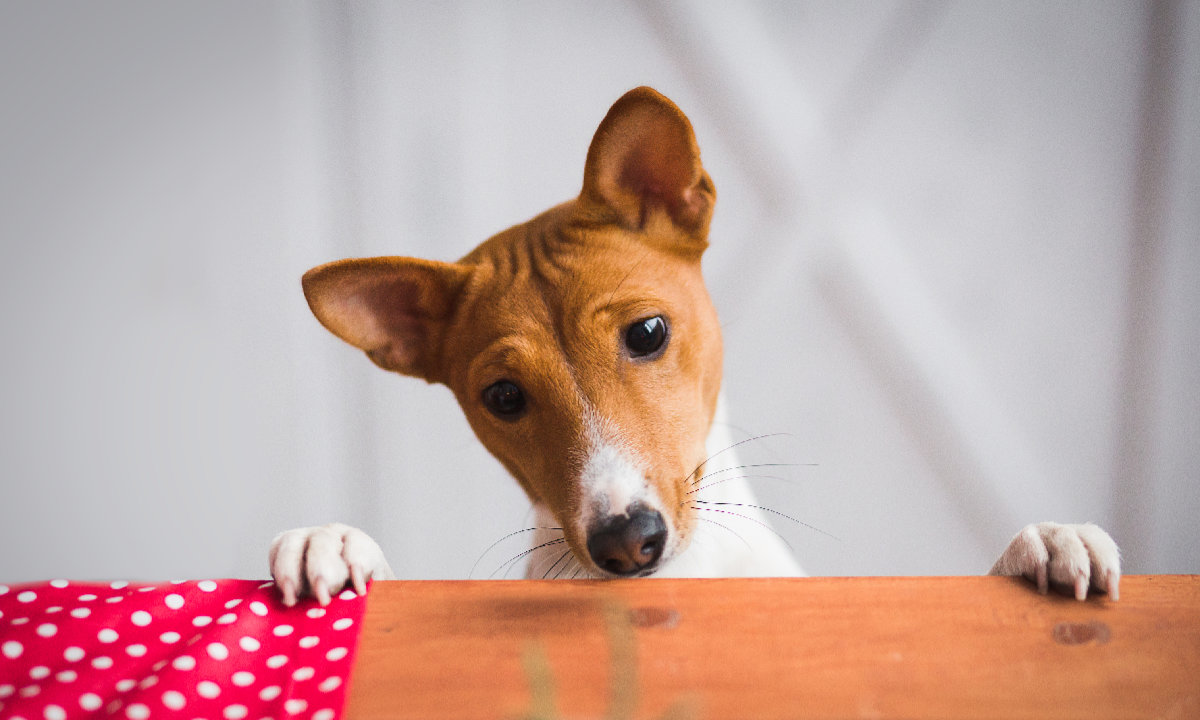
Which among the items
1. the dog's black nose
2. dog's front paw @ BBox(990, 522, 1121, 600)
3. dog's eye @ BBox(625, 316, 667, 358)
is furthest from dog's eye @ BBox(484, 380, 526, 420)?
dog's front paw @ BBox(990, 522, 1121, 600)

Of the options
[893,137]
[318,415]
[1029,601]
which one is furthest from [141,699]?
[893,137]

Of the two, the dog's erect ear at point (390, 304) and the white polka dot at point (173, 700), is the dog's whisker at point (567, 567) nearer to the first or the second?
the dog's erect ear at point (390, 304)

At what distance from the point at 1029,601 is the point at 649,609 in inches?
22.2

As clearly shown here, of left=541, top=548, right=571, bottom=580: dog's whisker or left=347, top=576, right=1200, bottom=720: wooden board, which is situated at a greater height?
left=347, top=576, right=1200, bottom=720: wooden board

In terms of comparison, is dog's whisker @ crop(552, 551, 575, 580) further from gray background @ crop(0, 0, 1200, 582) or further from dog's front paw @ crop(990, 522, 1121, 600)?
gray background @ crop(0, 0, 1200, 582)

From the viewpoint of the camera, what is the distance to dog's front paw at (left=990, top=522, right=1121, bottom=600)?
1272mm

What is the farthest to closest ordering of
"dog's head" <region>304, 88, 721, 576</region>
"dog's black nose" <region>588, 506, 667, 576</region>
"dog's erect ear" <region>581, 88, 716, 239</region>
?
1. "dog's erect ear" <region>581, 88, 716, 239</region>
2. "dog's head" <region>304, 88, 721, 576</region>
3. "dog's black nose" <region>588, 506, 667, 576</region>

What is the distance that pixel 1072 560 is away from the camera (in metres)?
1.30

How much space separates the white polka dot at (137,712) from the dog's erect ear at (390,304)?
869 millimetres

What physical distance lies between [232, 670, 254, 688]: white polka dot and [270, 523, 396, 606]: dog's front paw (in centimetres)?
15

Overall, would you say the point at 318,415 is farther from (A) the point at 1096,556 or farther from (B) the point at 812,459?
(A) the point at 1096,556

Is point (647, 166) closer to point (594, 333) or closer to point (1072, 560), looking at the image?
point (594, 333)

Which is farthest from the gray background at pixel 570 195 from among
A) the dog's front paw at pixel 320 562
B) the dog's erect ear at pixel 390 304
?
the dog's front paw at pixel 320 562

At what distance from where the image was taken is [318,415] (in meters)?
2.88
